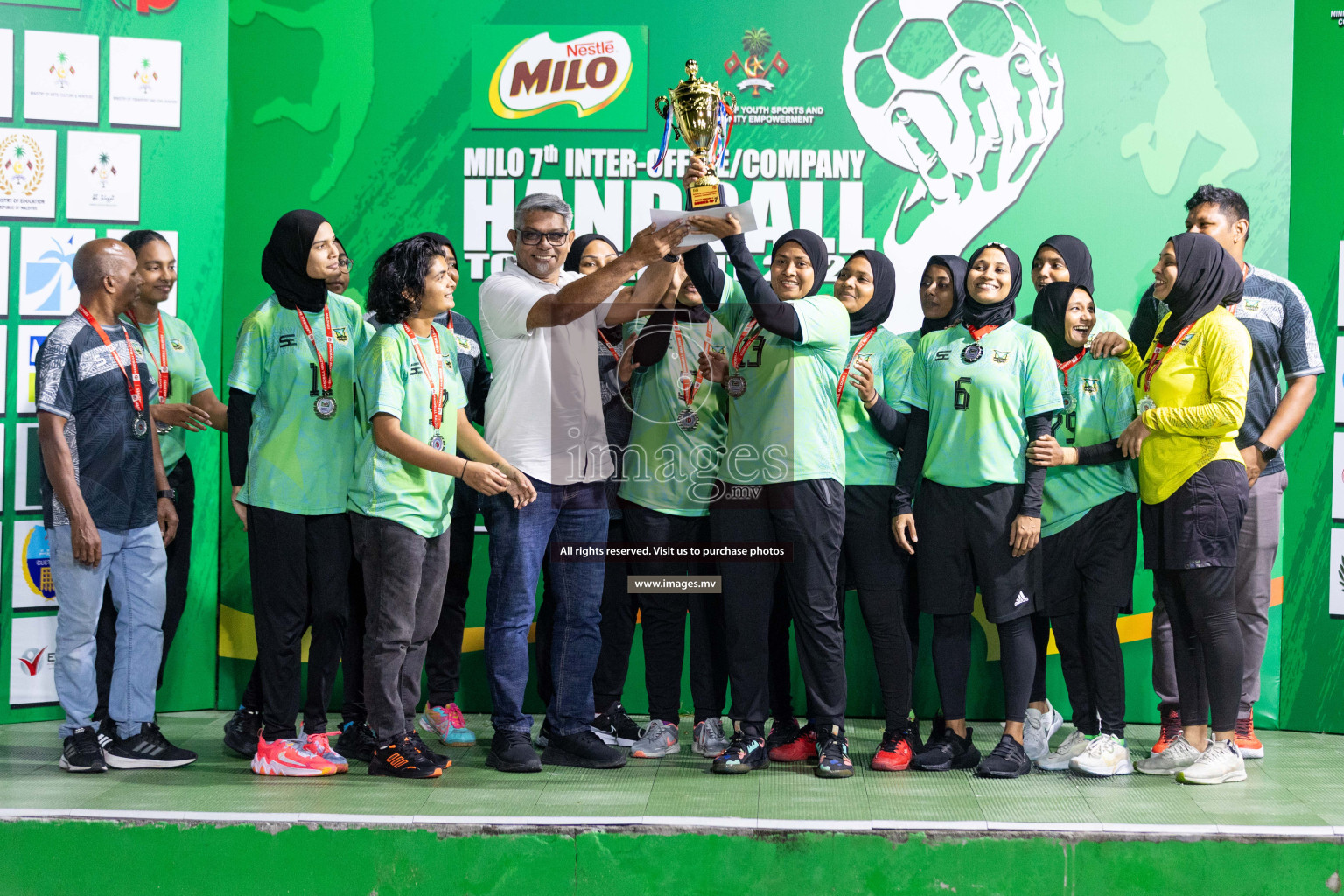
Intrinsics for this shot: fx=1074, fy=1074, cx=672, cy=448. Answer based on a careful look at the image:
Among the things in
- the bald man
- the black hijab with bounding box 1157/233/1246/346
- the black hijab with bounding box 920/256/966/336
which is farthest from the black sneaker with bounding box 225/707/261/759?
the black hijab with bounding box 1157/233/1246/346

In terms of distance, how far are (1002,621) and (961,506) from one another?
39 centimetres

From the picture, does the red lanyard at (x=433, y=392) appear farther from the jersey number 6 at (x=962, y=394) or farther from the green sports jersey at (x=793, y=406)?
the jersey number 6 at (x=962, y=394)

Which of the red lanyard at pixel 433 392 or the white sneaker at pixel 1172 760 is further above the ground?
the red lanyard at pixel 433 392

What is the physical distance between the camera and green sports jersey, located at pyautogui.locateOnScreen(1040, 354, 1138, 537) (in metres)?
3.59

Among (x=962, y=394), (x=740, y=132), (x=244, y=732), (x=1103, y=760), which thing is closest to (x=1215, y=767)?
(x=1103, y=760)

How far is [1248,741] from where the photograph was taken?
3.80m

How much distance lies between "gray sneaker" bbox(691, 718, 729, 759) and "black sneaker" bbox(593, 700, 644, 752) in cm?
25

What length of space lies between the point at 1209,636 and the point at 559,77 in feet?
10.4

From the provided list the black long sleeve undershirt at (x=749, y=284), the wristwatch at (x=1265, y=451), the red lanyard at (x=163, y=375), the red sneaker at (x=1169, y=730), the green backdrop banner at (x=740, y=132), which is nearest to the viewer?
the black long sleeve undershirt at (x=749, y=284)

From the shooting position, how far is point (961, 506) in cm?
344

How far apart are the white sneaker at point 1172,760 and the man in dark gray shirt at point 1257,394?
1.08ft

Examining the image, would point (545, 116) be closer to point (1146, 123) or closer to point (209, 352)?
point (209, 352)

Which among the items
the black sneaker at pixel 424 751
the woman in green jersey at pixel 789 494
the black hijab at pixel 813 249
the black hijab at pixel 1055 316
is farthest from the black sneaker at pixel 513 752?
the black hijab at pixel 1055 316

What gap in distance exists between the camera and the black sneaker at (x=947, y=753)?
347cm
